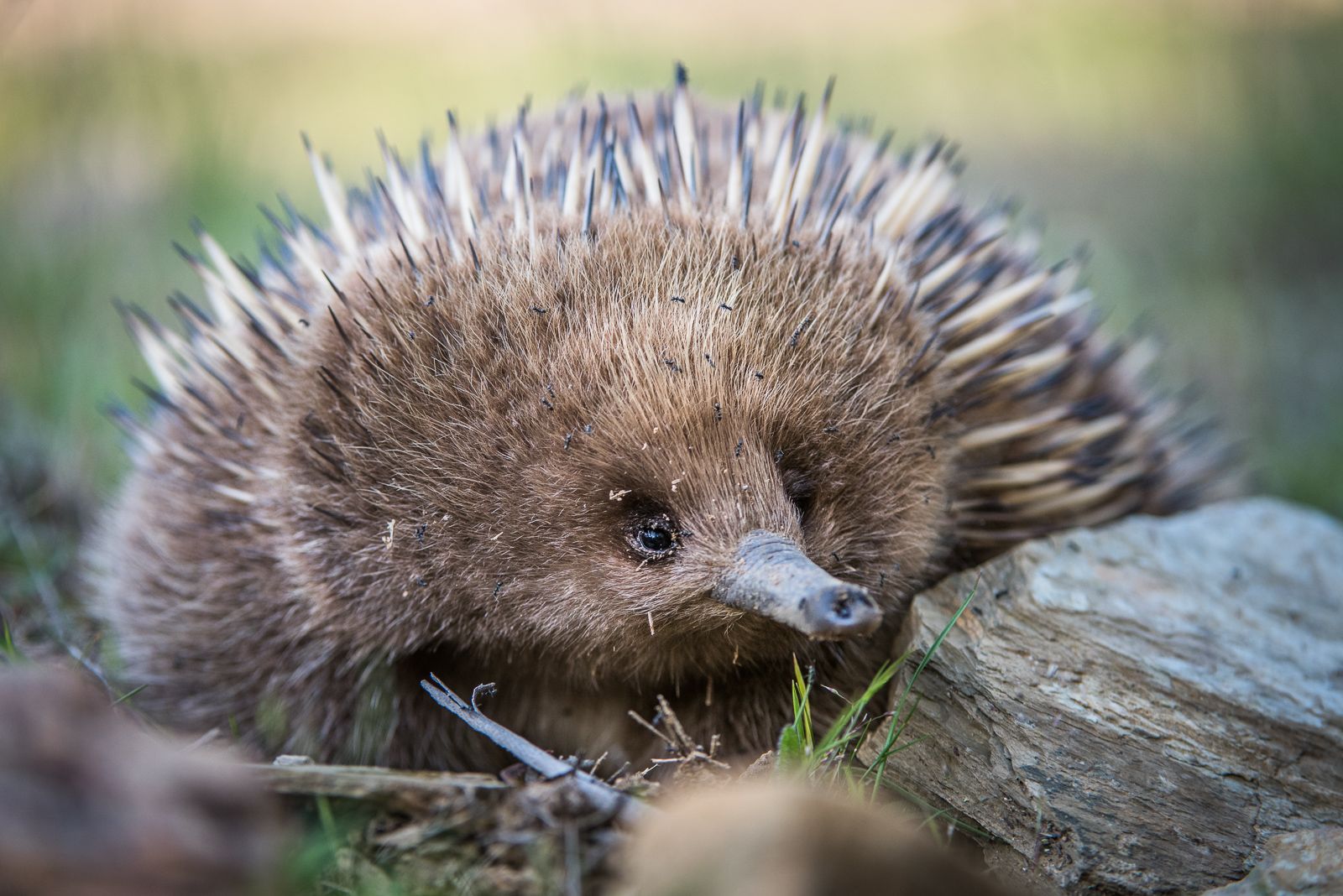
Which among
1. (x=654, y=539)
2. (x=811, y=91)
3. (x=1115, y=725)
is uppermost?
(x=811, y=91)

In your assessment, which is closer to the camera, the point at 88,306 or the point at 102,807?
the point at 102,807

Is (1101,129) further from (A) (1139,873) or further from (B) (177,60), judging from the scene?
(A) (1139,873)

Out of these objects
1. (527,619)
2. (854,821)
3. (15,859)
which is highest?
(854,821)

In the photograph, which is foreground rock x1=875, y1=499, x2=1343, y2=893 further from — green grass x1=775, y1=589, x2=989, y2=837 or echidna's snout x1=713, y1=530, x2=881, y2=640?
echidna's snout x1=713, y1=530, x2=881, y2=640

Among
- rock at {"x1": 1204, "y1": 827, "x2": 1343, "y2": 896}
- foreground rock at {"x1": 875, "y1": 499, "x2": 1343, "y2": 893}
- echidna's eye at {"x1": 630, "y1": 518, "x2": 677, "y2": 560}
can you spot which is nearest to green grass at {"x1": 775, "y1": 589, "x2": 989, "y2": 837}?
foreground rock at {"x1": 875, "y1": 499, "x2": 1343, "y2": 893}

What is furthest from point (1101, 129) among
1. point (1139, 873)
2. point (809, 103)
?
point (1139, 873)

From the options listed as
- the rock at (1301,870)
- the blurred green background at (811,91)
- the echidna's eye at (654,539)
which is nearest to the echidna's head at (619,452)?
the echidna's eye at (654,539)

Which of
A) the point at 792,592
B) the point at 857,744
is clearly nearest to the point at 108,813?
the point at 792,592

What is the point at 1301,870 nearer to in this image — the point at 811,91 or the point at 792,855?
the point at 792,855
